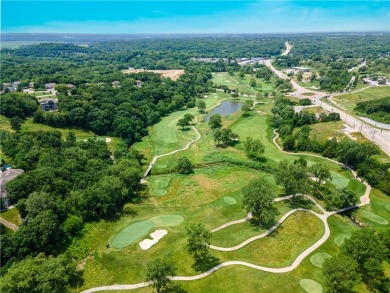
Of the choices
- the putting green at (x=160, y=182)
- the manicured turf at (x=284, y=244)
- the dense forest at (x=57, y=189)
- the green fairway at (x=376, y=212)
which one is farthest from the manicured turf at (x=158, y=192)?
the green fairway at (x=376, y=212)

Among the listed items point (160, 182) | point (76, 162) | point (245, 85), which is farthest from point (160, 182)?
point (245, 85)

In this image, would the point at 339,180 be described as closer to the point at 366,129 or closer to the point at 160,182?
the point at 366,129

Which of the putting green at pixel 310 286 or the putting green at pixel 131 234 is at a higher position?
the putting green at pixel 310 286

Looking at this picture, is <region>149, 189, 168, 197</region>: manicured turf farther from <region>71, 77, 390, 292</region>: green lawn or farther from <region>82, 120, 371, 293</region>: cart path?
<region>82, 120, 371, 293</region>: cart path

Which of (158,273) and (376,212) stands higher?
(158,273)

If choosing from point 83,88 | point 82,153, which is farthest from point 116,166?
point 83,88

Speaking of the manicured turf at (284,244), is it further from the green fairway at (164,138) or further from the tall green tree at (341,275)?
the green fairway at (164,138)

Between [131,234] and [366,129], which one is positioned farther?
[366,129]
